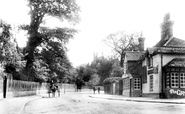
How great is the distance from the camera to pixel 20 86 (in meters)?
29.4

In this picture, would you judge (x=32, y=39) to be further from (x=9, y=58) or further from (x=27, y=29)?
(x=9, y=58)

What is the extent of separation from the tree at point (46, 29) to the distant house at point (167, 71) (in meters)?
11.0

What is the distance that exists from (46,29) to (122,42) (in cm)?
3872

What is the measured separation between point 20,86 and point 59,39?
416 inches

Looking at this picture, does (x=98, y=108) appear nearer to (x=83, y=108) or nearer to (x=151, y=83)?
(x=83, y=108)

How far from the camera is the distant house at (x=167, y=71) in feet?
99.6

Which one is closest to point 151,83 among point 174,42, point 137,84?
point 137,84

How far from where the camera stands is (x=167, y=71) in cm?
3059

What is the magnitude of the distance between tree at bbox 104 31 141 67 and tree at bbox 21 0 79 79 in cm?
3557

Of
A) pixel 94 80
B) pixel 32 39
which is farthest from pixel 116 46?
pixel 32 39

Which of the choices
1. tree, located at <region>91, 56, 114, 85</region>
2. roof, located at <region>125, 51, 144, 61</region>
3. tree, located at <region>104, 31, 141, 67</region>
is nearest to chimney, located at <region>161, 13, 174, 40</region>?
roof, located at <region>125, 51, 144, 61</region>

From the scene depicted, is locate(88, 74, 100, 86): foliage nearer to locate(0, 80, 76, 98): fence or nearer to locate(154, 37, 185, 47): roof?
locate(0, 80, 76, 98): fence

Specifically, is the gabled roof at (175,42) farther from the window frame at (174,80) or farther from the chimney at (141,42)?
the chimney at (141,42)

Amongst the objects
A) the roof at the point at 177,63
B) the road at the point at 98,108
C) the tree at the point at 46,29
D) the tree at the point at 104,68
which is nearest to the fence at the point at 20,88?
the tree at the point at 46,29
